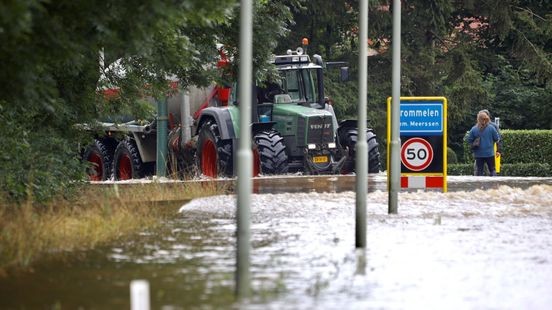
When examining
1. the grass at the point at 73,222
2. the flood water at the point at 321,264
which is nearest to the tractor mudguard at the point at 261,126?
the grass at the point at 73,222

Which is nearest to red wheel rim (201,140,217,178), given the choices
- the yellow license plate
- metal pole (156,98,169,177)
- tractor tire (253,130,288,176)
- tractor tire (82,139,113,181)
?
tractor tire (253,130,288,176)

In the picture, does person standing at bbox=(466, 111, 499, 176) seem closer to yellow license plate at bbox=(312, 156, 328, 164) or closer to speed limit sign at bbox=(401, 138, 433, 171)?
yellow license plate at bbox=(312, 156, 328, 164)

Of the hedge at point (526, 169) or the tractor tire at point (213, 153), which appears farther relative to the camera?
the hedge at point (526, 169)

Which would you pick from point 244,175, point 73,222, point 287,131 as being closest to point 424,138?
point 73,222

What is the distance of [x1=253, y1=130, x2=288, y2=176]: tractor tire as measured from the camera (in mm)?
29406

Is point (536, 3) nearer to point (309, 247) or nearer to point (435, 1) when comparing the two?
point (435, 1)

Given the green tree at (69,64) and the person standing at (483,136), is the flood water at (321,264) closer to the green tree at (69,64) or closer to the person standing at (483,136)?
the green tree at (69,64)

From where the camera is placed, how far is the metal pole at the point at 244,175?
34.4 ft

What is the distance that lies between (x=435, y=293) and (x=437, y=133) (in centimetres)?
891

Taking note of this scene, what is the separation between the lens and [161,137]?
32344 mm

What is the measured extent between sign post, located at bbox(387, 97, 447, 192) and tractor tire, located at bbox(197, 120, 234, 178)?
413 inches

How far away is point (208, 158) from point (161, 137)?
6.73 feet

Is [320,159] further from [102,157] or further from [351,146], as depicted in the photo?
[102,157]

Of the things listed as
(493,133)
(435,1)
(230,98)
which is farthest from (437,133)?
(435,1)
